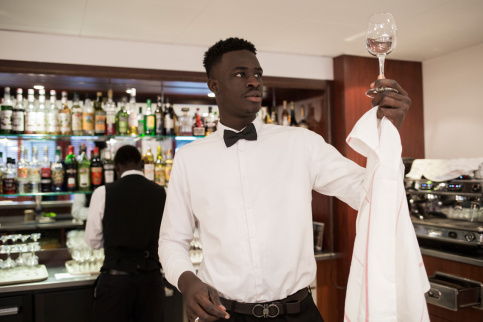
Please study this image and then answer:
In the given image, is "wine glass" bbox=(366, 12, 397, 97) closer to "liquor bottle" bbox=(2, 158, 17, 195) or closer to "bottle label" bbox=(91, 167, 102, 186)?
"bottle label" bbox=(91, 167, 102, 186)

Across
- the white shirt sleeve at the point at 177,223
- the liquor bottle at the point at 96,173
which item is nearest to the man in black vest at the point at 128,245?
the liquor bottle at the point at 96,173

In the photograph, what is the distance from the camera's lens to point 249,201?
5.82ft

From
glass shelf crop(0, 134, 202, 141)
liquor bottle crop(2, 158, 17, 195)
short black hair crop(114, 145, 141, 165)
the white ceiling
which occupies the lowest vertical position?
liquor bottle crop(2, 158, 17, 195)

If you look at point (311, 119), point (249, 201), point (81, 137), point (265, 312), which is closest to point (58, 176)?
point (81, 137)

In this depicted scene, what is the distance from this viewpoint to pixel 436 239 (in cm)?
355

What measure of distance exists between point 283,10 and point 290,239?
1.69 metres

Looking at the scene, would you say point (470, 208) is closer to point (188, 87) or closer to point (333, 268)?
point (333, 268)

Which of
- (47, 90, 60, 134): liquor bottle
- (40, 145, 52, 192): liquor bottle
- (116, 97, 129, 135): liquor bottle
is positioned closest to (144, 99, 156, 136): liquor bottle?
(116, 97, 129, 135): liquor bottle

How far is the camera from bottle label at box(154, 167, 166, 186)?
158 inches

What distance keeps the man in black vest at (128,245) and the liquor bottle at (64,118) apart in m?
0.67

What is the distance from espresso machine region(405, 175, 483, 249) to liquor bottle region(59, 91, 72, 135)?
Result: 2.82 meters

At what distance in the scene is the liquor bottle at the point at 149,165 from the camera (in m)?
3.98

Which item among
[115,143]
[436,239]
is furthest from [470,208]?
[115,143]

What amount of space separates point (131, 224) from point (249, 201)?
5.35 feet
